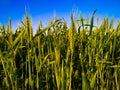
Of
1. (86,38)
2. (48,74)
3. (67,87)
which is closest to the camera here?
(67,87)

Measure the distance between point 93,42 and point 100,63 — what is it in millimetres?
241

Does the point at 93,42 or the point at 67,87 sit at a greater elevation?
the point at 93,42

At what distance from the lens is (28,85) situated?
7.91 ft

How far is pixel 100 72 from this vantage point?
7.76 ft

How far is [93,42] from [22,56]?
686mm

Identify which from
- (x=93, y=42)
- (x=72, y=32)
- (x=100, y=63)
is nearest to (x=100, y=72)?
(x=100, y=63)

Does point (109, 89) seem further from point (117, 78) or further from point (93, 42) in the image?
point (93, 42)

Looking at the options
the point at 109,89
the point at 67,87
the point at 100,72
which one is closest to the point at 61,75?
the point at 67,87

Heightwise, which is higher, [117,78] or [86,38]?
[86,38]

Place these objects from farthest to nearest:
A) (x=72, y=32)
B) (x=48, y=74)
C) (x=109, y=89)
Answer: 1. (x=109, y=89)
2. (x=48, y=74)
3. (x=72, y=32)

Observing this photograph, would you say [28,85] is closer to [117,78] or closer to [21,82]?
[21,82]

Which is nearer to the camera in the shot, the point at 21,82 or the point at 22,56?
the point at 21,82

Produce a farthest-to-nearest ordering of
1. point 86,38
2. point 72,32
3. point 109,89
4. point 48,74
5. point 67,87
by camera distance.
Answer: point 86,38, point 109,89, point 48,74, point 67,87, point 72,32

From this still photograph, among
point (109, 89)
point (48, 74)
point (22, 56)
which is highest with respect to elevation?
point (22, 56)
